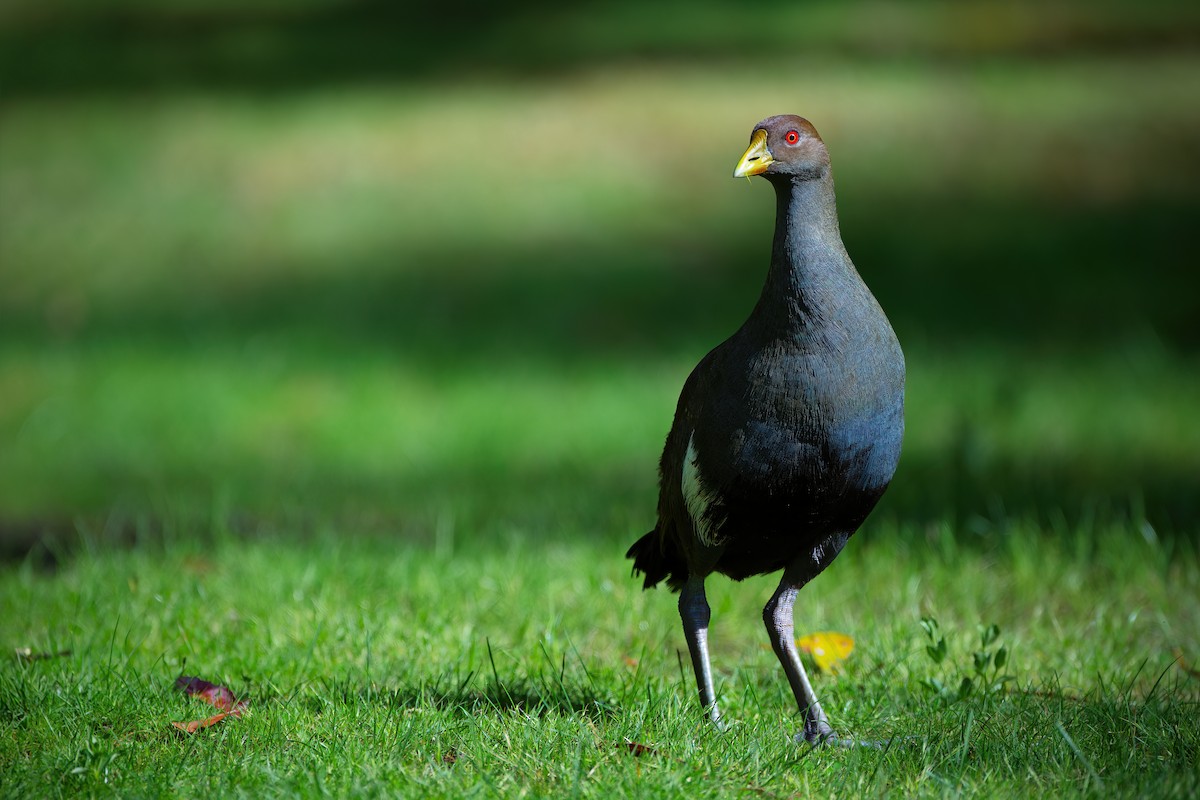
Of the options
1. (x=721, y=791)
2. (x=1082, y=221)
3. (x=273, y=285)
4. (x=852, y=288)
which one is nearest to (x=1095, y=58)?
(x=1082, y=221)

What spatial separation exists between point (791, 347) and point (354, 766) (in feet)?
4.10

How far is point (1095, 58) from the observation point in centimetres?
955

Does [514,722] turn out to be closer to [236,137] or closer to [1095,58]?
[236,137]

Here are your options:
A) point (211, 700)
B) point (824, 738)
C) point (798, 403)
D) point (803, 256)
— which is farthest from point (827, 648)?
point (211, 700)

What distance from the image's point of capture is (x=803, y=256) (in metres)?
2.85

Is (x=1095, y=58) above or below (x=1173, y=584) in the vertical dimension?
above

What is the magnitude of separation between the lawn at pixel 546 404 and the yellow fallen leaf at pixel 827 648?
0.05m

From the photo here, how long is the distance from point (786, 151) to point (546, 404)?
12.3 feet

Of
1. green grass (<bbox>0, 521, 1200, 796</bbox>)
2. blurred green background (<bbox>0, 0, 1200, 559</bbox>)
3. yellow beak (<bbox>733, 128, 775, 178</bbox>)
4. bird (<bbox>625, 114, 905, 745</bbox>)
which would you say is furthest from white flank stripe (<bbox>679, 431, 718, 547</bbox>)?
blurred green background (<bbox>0, 0, 1200, 559</bbox>)

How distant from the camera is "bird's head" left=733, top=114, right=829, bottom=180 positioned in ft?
9.41

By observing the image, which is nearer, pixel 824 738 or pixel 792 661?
pixel 824 738

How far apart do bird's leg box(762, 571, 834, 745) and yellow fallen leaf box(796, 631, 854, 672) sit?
0.89 feet

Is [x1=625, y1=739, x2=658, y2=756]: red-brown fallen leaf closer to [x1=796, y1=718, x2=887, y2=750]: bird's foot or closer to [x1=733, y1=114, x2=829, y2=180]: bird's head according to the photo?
[x1=796, y1=718, x2=887, y2=750]: bird's foot

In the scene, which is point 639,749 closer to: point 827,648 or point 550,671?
point 550,671
